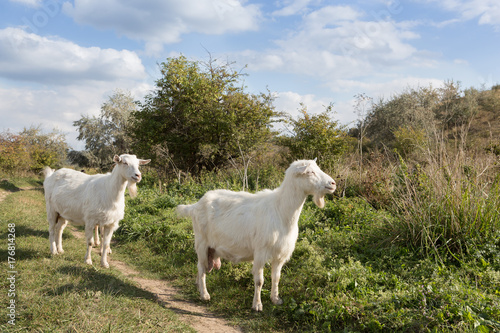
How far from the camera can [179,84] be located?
51.3 feet

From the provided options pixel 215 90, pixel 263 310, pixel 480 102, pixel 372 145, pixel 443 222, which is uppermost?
pixel 480 102

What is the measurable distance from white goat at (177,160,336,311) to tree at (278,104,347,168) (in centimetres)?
902

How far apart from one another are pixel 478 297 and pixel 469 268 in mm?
1040

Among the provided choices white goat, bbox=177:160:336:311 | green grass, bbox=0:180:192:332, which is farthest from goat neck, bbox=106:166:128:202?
white goat, bbox=177:160:336:311

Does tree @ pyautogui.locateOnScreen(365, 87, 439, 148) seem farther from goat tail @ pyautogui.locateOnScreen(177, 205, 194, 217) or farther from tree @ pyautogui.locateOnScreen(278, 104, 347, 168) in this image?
goat tail @ pyautogui.locateOnScreen(177, 205, 194, 217)

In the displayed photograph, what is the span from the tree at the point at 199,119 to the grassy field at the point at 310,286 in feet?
25.5

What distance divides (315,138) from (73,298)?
11788 mm

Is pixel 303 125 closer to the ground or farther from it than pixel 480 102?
closer to the ground

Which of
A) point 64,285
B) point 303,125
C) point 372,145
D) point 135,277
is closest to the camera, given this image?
point 64,285

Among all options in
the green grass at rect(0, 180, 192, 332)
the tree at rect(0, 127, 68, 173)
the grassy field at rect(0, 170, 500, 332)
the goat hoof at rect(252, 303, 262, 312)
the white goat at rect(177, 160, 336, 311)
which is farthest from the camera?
the tree at rect(0, 127, 68, 173)

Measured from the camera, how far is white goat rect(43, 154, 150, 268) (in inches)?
252

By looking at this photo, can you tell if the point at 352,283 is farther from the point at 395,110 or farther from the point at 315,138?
the point at 395,110

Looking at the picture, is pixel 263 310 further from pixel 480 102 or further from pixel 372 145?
pixel 480 102

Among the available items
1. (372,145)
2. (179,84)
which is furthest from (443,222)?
(372,145)
